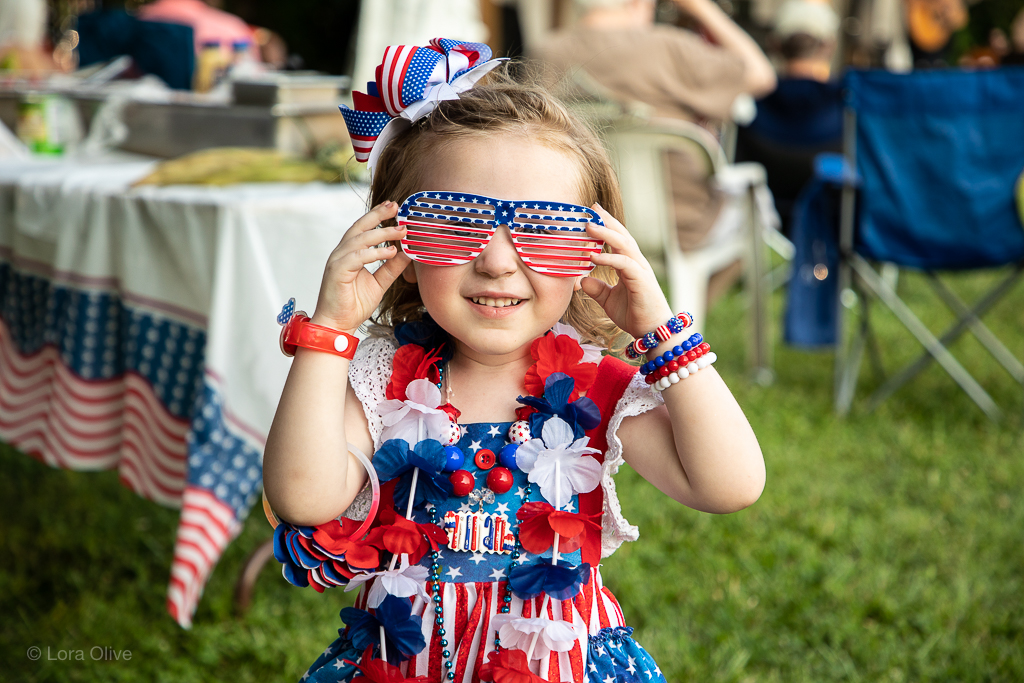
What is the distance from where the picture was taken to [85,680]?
6.56 feet

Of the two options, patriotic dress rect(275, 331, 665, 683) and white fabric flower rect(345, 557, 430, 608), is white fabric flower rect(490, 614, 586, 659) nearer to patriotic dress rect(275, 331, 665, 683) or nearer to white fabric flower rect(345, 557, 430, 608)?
patriotic dress rect(275, 331, 665, 683)

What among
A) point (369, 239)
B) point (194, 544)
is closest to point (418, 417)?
point (369, 239)

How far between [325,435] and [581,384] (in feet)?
1.19

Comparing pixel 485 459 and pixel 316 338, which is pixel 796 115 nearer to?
pixel 485 459

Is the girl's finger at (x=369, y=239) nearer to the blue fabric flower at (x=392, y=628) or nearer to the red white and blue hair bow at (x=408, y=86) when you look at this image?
the red white and blue hair bow at (x=408, y=86)

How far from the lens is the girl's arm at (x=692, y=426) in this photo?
1.11 metres

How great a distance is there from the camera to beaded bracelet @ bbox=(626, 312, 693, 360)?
3.67 feet

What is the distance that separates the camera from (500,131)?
1.17m

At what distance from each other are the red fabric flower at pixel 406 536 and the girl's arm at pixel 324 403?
0.28 ft

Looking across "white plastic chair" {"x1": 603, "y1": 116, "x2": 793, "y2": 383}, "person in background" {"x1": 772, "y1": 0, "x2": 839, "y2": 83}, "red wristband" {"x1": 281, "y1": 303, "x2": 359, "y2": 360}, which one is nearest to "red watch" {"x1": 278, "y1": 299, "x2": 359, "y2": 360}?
"red wristband" {"x1": 281, "y1": 303, "x2": 359, "y2": 360}

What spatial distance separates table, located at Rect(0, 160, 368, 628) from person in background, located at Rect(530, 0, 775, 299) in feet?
7.10

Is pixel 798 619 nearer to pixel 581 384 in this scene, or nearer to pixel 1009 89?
pixel 581 384

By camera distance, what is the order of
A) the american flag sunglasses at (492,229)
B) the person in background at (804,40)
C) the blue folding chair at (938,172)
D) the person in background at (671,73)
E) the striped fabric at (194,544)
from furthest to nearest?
the person in background at (804,40), the person in background at (671,73), the blue folding chair at (938,172), the striped fabric at (194,544), the american flag sunglasses at (492,229)
